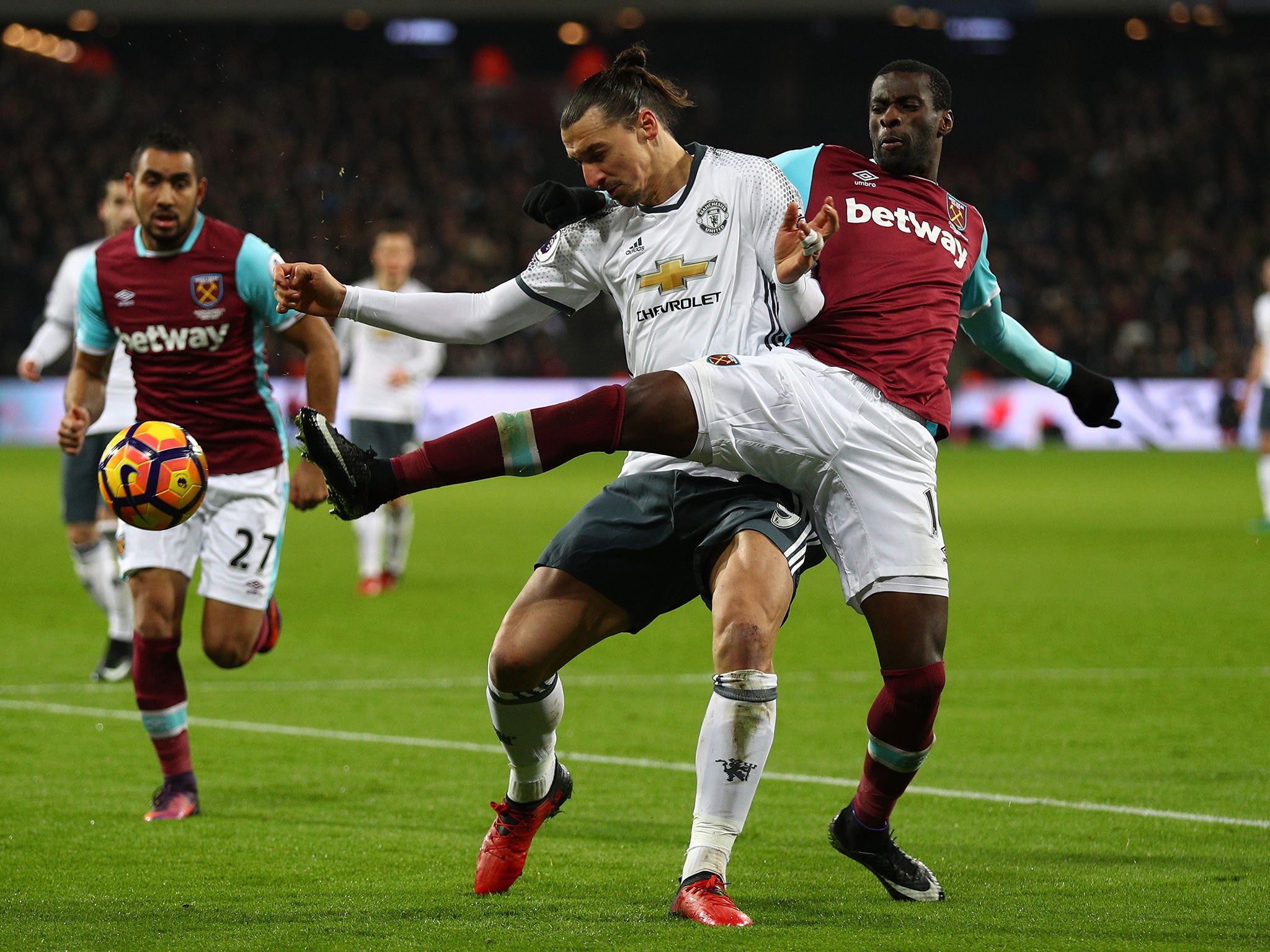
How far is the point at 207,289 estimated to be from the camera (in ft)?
18.9

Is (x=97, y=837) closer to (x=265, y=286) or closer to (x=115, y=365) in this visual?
(x=265, y=286)

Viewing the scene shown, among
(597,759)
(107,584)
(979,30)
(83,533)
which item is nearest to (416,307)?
(597,759)

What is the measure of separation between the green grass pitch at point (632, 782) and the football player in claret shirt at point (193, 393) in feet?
1.78

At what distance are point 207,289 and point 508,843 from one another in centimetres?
237

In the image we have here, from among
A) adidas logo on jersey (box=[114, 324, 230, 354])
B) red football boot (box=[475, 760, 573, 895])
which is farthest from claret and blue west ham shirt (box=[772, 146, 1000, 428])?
adidas logo on jersey (box=[114, 324, 230, 354])

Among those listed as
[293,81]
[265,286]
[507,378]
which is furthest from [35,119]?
[265,286]

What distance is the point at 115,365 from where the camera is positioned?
7590mm

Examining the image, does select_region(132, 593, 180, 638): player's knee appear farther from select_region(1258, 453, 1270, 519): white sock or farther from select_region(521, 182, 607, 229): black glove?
select_region(1258, 453, 1270, 519): white sock

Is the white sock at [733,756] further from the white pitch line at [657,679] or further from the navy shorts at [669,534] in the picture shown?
the white pitch line at [657,679]

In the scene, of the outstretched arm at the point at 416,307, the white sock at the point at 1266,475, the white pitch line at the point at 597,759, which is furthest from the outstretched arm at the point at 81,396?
the white sock at the point at 1266,475

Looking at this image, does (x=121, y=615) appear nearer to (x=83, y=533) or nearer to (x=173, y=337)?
(x=83, y=533)

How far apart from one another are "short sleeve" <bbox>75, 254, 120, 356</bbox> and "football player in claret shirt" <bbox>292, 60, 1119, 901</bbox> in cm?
221

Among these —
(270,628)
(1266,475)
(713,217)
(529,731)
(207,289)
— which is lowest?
(1266,475)

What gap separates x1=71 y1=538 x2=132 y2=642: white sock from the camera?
818 centimetres
